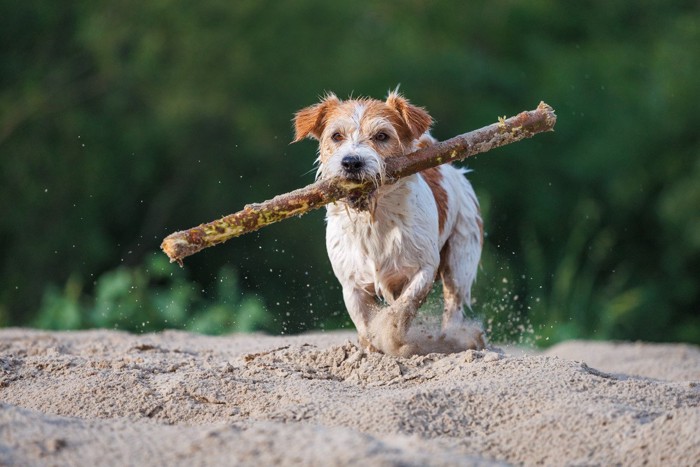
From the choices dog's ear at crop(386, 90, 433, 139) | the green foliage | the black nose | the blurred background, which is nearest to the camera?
the black nose

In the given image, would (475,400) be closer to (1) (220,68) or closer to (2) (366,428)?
(2) (366,428)

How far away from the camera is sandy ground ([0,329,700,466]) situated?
454 cm

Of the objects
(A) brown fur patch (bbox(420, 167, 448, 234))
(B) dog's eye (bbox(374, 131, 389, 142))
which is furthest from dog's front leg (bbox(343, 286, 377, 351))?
(B) dog's eye (bbox(374, 131, 389, 142))

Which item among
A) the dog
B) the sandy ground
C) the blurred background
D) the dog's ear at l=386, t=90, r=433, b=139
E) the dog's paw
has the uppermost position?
the blurred background

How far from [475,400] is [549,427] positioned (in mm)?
471

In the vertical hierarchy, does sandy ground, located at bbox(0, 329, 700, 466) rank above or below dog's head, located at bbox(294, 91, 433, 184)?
below

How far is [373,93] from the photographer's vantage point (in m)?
25.2

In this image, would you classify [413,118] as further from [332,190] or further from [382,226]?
[332,190]

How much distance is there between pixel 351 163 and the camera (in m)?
6.35

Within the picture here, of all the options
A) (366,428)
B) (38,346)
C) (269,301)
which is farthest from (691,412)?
(269,301)

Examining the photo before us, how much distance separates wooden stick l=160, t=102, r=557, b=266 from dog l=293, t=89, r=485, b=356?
0.11 meters

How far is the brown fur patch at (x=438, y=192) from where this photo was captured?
7641mm

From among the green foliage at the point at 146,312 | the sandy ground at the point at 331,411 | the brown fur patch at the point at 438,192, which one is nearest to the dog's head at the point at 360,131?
the brown fur patch at the point at 438,192

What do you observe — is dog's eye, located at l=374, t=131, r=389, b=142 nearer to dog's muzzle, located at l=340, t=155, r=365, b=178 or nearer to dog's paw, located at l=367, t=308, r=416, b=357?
dog's muzzle, located at l=340, t=155, r=365, b=178
